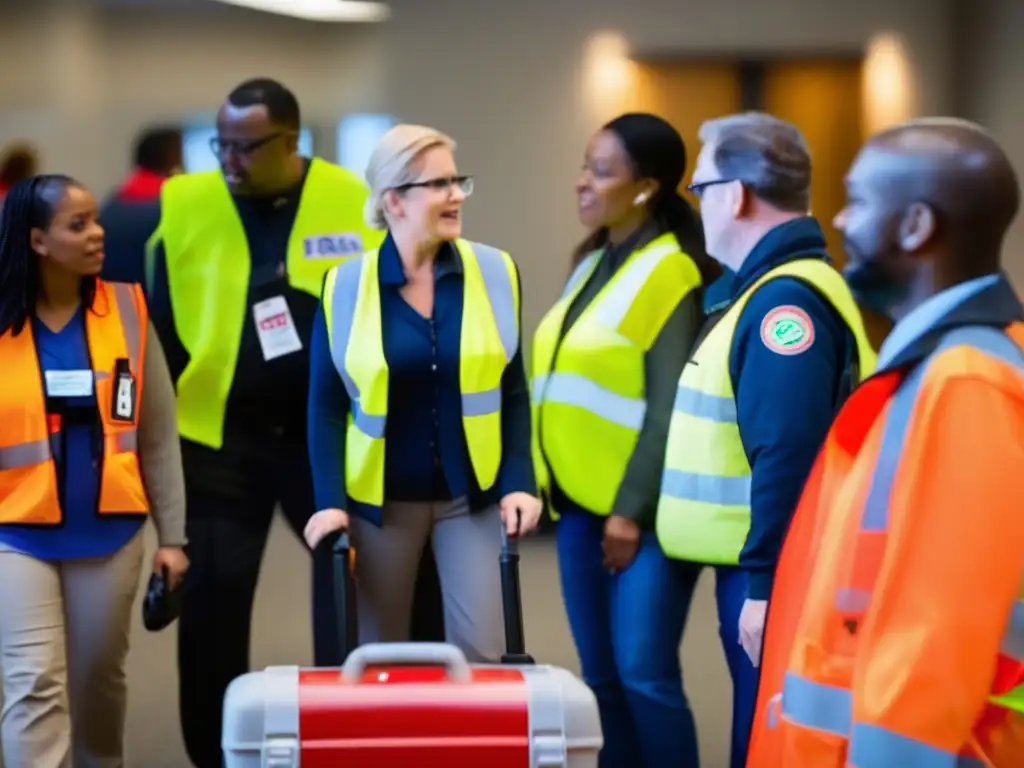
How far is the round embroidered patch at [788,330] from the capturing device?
1.89 m

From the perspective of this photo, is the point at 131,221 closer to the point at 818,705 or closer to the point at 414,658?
the point at 414,658

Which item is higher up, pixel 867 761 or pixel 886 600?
pixel 886 600

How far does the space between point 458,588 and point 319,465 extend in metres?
0.33

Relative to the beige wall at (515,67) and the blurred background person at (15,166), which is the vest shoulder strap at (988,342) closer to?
the beige wall at (515,67)

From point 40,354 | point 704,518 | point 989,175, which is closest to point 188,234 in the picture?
point 40,354

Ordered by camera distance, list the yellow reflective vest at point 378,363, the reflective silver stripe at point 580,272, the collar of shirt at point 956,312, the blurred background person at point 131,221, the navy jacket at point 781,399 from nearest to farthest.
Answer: the collar of shirt at point 956,312, the navy jacket at point 781,399, the yellow reflective vest at point 378,363, the reflective silver stripe at point 580,272, the blurred background person at point 131,221

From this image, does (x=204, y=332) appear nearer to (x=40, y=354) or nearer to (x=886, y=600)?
(x=40, y=354)

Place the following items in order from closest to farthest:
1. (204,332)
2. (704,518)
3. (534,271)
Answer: (704,518)
(204,332)
(534,271)

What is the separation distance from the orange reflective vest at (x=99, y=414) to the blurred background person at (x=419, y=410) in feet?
1.22

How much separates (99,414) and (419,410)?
1.98 ft

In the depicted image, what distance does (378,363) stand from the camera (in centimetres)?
226

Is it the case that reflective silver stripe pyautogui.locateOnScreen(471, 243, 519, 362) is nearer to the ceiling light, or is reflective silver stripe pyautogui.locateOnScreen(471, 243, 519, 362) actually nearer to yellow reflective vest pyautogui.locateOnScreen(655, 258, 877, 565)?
yellow reflective vest pyautogui.locateOnScreen(655, 258, 877, 565)

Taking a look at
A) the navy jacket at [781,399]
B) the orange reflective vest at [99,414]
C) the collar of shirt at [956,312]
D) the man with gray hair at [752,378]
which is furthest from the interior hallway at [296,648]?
the collar of shirt at [956,312]

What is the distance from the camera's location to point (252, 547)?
279 centimetres
